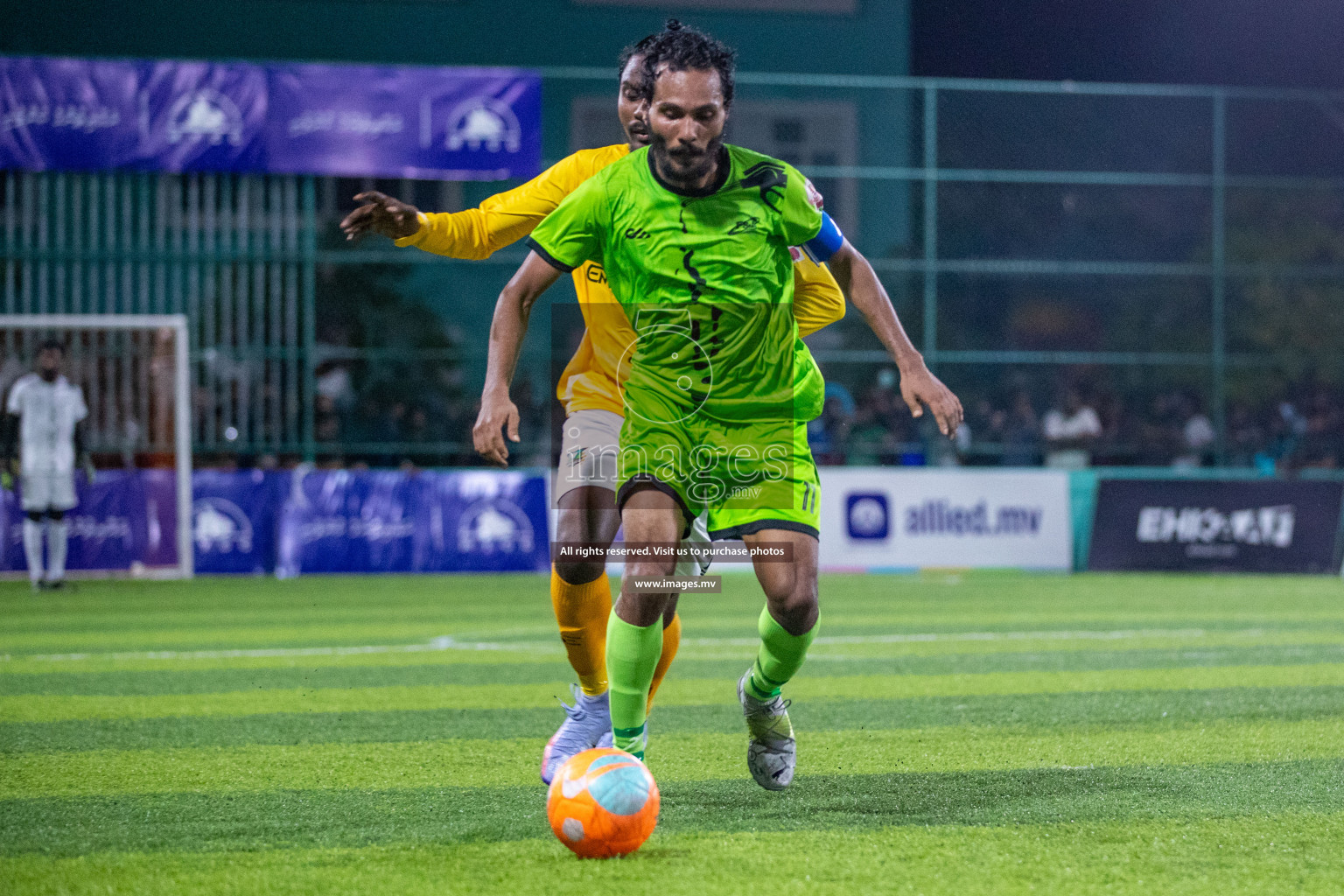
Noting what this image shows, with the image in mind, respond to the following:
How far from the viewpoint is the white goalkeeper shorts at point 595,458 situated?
187 inches

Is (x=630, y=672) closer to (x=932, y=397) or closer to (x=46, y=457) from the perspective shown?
(x=932, y=397)

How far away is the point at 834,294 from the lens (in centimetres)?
496

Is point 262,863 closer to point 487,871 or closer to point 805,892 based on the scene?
point 487,871

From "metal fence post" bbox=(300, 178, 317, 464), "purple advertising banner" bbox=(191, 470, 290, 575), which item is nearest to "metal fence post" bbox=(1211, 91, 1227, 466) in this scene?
"metal fence post" bbox=(300, 178, 317, 464)

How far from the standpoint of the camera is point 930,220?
58.0ft

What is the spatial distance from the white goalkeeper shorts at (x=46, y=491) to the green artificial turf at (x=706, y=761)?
3.04m

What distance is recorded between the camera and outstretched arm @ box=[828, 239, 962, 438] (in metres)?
4.33

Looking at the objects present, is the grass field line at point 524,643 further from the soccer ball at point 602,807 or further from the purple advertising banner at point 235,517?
the purple advertising banner at point 235,517

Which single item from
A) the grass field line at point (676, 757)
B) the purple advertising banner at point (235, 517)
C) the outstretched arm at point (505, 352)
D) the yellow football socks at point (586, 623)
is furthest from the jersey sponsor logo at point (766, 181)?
the purple advertising banner at point (235, 517)

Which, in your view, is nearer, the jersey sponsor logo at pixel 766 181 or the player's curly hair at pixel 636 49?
the jersey sponsor logo at pixel 766 181

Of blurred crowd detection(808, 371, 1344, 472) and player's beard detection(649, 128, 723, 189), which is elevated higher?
player's beard detection(649, 128, 723, 189)

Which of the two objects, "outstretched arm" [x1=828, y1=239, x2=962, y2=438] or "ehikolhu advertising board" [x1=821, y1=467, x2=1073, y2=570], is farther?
"ehikolhu advertising board" [x1=821, y1=467, x2=1073, y2=570]

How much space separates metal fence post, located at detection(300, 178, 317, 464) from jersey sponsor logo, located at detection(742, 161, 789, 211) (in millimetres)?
12717

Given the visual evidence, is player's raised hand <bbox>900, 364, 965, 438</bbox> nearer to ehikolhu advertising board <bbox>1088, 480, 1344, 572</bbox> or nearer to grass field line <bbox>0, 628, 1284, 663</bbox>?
grass field line <bbox>0, 628, 1284, 663</bbox>
